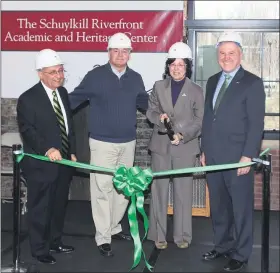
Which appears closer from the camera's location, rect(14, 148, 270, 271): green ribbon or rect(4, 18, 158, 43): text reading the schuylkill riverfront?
rect(14, 148, 270, 271): green ribbon

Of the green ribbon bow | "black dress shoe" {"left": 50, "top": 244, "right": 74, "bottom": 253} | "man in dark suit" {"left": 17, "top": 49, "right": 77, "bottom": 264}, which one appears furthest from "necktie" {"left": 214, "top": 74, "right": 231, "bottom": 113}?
"black dress shoe" {"left": 50, "top": 244, "right": 74, "bottom": 253}

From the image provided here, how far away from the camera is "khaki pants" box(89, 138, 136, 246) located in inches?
171

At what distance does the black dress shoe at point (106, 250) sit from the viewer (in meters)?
4.34

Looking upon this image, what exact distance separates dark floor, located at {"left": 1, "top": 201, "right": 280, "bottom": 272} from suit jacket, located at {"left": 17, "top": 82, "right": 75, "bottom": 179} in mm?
736

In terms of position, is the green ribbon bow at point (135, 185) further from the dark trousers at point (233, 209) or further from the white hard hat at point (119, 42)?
the white hard hat at point (119, 42)

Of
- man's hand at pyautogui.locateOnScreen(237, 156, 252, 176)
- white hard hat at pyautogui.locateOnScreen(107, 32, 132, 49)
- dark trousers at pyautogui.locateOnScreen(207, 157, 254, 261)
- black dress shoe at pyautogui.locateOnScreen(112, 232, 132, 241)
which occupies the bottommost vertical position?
black dress shoe at pyautogui.locateOnScreen(112, 232, 132, 241)

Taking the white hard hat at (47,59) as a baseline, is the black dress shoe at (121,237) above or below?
below

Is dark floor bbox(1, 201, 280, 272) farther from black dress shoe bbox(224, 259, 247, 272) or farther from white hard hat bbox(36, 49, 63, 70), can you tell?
white hard hat bbox(36, 49, 63, 70)

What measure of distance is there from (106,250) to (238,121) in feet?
4.87

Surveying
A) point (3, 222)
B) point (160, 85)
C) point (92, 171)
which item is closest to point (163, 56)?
point (160, 85)

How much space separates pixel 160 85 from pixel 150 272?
57.1 inches

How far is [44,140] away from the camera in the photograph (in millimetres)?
3982

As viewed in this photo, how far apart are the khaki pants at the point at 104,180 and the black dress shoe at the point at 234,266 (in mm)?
992

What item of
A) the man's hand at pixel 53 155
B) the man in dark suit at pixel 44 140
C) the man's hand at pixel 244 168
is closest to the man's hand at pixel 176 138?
the man's hand at pixel 244 168
